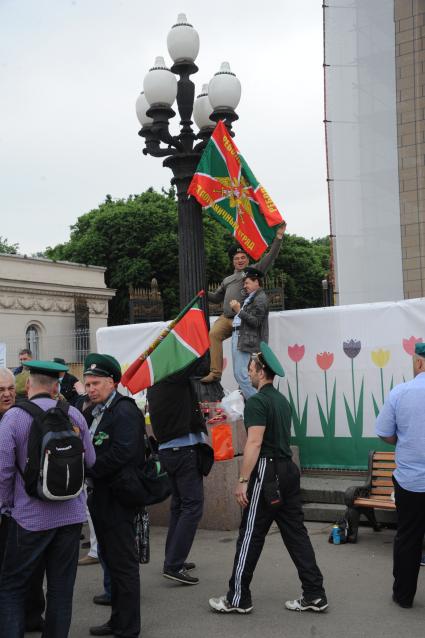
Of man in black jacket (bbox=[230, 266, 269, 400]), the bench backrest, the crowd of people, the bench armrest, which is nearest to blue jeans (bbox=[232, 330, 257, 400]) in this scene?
man in black jacket (bbox=[230, 266, 269, 400])

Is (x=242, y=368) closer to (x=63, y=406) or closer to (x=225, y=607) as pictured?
(x=225, y=607)

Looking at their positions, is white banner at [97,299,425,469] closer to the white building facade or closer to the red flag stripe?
the red flag stripe

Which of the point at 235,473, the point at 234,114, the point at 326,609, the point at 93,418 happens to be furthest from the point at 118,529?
the point at 234,114

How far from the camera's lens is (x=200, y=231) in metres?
8.77

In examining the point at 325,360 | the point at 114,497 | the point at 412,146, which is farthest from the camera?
the point at 412,146

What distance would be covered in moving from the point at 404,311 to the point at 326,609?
13.3ft

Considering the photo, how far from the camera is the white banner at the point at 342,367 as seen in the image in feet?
27.8

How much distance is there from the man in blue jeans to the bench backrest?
12.9 ft

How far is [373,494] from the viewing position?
24.4 ft

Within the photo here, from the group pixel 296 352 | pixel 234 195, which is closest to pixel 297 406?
pixel 296 352

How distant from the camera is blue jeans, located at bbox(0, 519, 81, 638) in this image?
412 cm

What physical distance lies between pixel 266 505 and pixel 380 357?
12.6 ft

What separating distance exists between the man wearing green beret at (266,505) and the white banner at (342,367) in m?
3.52

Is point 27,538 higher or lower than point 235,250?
lower
